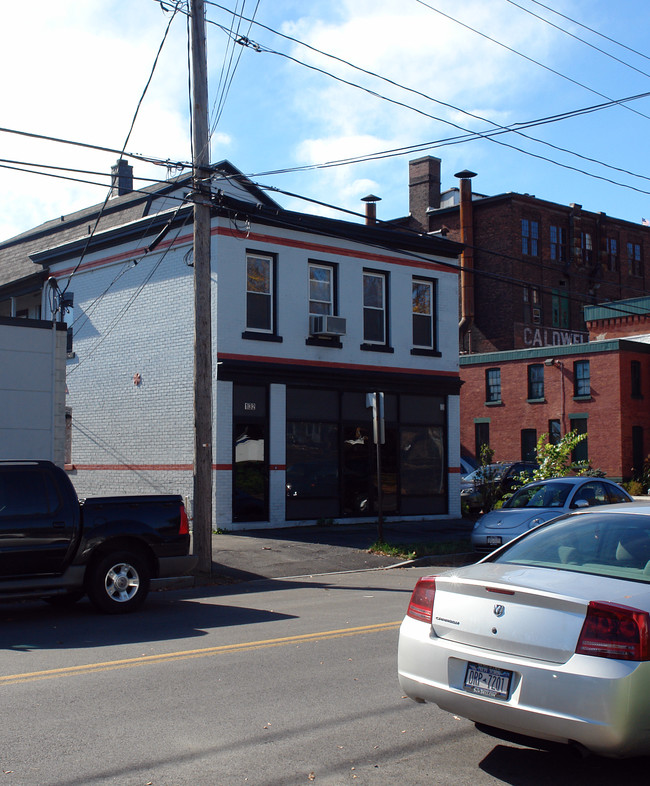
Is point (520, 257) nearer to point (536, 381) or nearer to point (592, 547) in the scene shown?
point (536, 381)

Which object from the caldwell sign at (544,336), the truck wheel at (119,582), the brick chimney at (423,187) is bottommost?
the truck wheel at (119,582)

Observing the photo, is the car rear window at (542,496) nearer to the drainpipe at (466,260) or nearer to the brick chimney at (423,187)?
the drainpipe at (466,260)

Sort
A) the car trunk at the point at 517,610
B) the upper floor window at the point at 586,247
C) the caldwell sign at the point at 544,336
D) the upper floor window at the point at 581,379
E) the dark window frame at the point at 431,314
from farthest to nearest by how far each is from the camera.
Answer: the upper floor window at the point at 586,247, the caldwell sign at the point at 544,336, the upper floor window at the point at 581,379, the dark window frame at the point at 431,314, the car trunk at the point at 517,610

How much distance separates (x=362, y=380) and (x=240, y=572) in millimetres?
8324

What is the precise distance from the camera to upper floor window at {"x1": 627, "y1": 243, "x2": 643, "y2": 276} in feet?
177

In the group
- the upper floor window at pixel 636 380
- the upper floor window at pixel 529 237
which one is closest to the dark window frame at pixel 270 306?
the upper floor window at pixel 636 380

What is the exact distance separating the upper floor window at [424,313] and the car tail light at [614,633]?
19313 millimetres

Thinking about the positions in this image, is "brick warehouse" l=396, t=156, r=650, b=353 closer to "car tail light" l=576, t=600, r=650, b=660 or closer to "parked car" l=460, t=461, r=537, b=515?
"parked car" l=460, t=461, r=537, b=515

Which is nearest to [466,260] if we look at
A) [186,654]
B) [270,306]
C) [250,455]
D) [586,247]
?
[586,247]

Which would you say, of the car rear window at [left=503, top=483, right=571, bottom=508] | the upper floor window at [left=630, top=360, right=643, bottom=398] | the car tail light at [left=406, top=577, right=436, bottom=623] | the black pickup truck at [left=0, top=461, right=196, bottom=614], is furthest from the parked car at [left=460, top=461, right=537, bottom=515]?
the car tail light at [left=406, top=577, right=436, bottom=623]

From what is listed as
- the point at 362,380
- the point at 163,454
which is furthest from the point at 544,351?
the point at 163,454

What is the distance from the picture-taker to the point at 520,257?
46.9 m

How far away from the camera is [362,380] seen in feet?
72.7

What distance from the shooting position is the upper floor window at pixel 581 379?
127 ft
